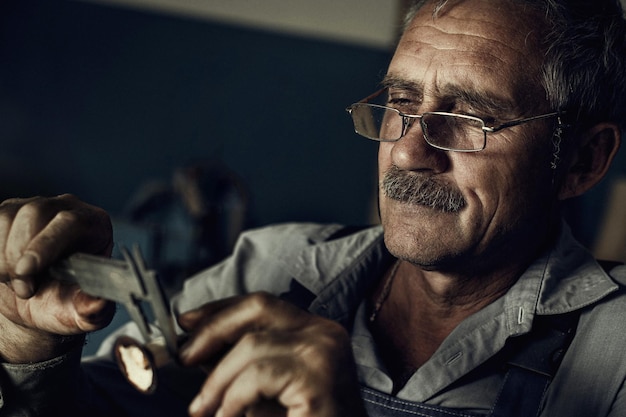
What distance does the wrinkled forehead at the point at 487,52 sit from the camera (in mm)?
983

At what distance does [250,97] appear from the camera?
3529mm

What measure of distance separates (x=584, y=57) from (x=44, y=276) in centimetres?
86

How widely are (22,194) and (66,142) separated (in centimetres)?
284

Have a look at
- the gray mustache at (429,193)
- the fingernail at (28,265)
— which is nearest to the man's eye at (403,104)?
the gray mustache at (429,193)

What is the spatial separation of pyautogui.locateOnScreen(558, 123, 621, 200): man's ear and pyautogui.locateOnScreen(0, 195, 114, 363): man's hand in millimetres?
783

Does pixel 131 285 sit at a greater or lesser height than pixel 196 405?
greater

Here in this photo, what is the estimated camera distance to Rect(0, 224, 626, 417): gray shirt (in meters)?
0.93

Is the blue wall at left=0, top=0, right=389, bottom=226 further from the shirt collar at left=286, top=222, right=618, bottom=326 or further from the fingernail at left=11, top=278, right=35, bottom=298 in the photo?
the fingernail at left=11, top=278, right=35, bottom=298

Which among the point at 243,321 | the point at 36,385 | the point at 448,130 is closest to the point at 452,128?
Result: the point at 448,130

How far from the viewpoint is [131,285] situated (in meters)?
0.52

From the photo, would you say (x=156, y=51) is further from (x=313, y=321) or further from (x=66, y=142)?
(x=313, y=321)

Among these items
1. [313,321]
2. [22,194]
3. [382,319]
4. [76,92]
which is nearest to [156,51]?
[76,92]

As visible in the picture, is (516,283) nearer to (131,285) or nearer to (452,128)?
(452,128)

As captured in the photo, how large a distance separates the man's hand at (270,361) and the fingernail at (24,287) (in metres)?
0.18
